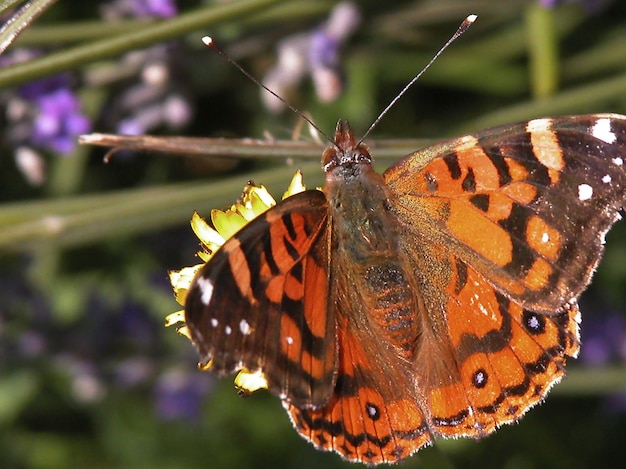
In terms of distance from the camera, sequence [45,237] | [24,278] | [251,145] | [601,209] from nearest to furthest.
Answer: [601,209], [251,145], [45,237], [24,278]

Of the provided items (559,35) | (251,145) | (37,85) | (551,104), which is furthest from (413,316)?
(559,35)

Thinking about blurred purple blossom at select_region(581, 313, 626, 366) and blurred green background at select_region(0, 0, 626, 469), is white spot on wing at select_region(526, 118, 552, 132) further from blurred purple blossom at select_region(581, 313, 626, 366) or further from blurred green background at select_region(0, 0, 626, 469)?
blurred purple blossom at select_region(581, 313, 626, 366)

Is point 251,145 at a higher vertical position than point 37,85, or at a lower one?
lower

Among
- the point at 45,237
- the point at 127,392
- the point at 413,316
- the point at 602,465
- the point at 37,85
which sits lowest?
the point at 602,465

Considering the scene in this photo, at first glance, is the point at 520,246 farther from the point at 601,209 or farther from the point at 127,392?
the point at 127,392

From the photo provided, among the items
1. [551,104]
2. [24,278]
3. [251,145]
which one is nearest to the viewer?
[251,145]

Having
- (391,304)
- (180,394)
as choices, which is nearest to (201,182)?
(180,394)
